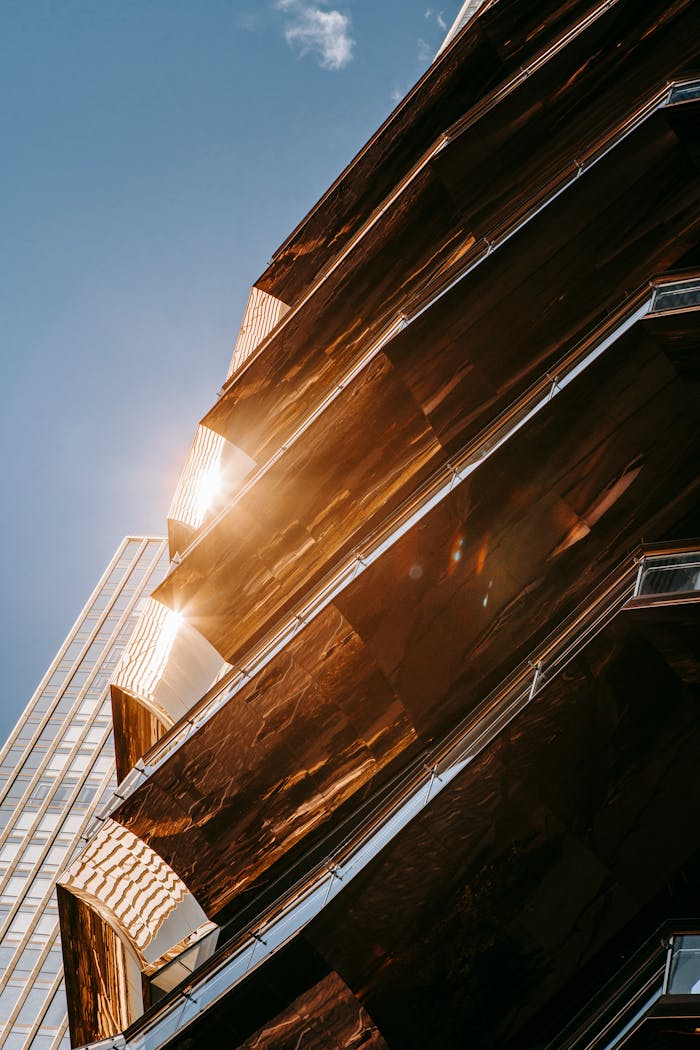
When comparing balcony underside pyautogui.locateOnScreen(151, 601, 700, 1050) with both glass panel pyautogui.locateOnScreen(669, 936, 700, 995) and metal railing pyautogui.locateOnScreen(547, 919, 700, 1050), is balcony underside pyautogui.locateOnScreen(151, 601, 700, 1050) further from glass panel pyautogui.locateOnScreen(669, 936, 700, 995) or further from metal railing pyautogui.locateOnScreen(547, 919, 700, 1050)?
glass panel pyautogui.locateOnScreen(669, 936, 700, 995)

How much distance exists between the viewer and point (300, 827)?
13.1 metres

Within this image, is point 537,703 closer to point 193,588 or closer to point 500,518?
point 500,518

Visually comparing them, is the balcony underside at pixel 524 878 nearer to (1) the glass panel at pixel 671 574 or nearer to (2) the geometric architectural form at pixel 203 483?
(1) the glass panel at pixel 671 574

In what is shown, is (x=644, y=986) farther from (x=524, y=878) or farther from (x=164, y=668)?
(x=164, y=668)

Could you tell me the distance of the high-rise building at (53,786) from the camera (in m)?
50.4

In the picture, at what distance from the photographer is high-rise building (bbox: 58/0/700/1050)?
368 inches

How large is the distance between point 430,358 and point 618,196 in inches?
130

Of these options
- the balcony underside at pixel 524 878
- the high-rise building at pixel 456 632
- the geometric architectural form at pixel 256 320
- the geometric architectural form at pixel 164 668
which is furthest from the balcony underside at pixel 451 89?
the balcony underside at pixel 524 878

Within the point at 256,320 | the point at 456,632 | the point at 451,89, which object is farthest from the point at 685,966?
the point at 256,320

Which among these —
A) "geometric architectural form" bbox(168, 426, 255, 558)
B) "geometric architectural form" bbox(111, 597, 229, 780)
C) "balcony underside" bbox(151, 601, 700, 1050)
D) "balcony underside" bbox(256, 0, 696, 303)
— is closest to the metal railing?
"balcony underside" bbox(151, 601, 700, 1050)

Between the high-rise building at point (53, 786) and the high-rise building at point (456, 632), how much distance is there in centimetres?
3445

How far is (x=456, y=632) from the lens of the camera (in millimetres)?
11906

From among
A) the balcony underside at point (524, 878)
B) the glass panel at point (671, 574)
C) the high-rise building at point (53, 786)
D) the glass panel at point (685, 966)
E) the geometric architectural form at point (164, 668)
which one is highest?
the high-rise building at point (53, 786)

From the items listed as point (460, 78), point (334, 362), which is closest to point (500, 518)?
point (334, 362)
